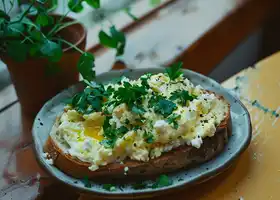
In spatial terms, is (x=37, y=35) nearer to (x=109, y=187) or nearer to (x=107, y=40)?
(x=107, y=40)

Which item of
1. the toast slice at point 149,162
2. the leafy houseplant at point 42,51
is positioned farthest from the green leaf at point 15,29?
the toast slice at point 149,162

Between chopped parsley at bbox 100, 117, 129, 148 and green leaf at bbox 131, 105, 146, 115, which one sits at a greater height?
green leaf at bbox 131, 105, 146, 115

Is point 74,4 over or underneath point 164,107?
over

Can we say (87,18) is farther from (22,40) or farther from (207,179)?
(207,179)

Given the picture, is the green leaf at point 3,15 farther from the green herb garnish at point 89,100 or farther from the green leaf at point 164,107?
the green leaf at point 164,107

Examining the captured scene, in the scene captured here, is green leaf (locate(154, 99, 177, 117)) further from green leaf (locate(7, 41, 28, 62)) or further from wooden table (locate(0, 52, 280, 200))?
green leaf (locate(7, 41, 28, 62))

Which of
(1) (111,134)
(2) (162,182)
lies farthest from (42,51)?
(2) (162,182)

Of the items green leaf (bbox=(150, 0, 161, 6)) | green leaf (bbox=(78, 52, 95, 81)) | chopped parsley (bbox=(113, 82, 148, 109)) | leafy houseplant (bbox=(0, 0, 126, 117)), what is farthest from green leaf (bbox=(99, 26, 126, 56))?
green leaf (bbox=(150, 0, 161, 6))
